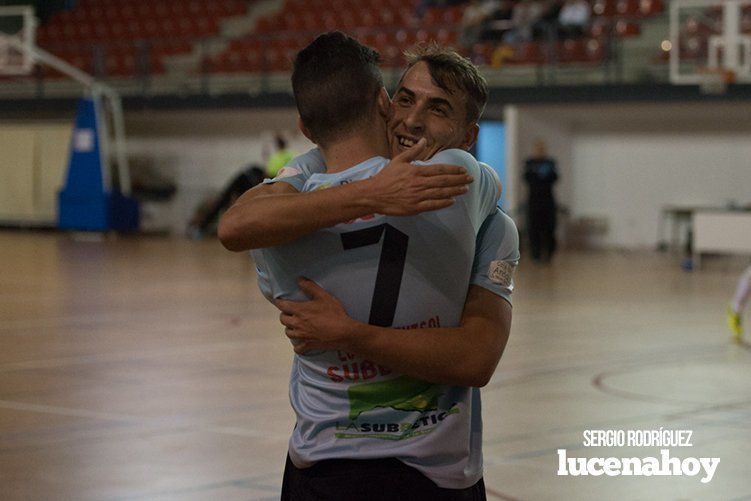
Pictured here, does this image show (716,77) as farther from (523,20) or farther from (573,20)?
(523,20)

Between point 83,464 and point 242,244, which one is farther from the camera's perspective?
point 83,464

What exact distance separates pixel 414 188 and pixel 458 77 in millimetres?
476

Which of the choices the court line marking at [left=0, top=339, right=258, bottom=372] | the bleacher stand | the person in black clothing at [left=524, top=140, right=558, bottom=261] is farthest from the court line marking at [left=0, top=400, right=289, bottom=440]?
the bleacher stand

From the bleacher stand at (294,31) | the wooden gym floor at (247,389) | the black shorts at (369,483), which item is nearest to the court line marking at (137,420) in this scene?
the wooden gym floor at (247,389)

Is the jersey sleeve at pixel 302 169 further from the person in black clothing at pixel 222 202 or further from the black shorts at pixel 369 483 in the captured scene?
the person in black clothing at pixel 222 202

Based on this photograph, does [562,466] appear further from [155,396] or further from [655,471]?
[155,396]

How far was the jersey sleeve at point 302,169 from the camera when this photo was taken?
2.86 m

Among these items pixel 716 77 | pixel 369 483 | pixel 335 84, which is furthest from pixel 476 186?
pixel 716 77

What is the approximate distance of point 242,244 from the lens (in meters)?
2.73

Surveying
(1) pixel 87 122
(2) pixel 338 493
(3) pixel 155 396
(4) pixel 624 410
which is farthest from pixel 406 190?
(1) pixel 87 122

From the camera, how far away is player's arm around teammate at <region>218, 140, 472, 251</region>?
258cm

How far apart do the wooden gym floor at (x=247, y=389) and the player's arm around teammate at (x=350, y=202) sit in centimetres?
330

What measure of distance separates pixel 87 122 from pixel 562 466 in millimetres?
23042

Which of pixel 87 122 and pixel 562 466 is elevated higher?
pixel 562 466
